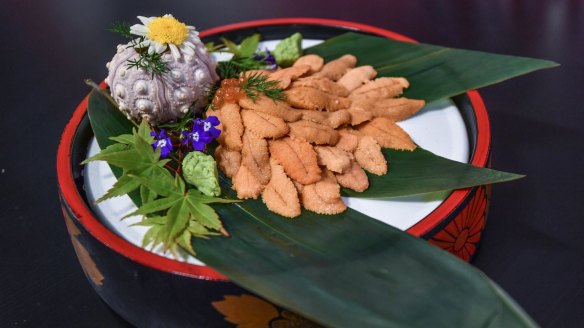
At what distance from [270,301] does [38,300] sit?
732 millimetres

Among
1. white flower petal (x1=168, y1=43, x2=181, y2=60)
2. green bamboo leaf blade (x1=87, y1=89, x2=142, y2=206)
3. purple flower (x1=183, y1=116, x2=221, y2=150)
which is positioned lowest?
green bamboo leaf blade (x1=87, y1=89, x2=142, y2=206)

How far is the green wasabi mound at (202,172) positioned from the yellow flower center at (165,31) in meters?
0.29

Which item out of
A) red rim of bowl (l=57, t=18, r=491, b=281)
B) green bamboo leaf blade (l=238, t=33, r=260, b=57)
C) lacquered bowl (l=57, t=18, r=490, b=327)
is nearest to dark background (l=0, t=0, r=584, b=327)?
lacquered bowl (l=57, t=18, r=490, b=327)

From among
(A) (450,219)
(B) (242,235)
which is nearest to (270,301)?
(B) (242,235)

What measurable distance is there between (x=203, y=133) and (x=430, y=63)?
73 cm

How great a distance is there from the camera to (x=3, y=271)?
1901 millimetres

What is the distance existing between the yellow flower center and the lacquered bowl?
0.37m

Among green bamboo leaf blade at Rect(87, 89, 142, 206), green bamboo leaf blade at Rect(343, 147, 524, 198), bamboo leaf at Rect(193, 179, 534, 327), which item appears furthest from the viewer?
green bamboo leaf blade at Rect(87, 89, 142, 206)

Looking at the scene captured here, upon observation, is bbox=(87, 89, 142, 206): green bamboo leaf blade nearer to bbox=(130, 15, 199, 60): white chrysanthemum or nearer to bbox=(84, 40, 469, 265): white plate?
bbox=(84, 40, 469, 265): white plate

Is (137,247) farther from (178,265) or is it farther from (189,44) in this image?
(189,44)

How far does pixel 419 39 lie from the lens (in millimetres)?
2707

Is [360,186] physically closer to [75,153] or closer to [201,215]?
[201,215]

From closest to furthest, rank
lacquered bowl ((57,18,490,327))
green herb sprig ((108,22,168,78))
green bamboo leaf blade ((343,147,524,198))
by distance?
1. lacquered bowl ((57,18,490,327))
2. green bamboo leaf blade ((343,147,524,198))
3. green herb sprig ((108,22,168,78))

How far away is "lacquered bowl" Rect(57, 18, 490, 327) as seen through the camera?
1.45 meters
